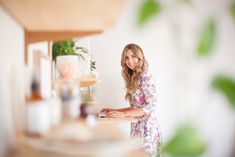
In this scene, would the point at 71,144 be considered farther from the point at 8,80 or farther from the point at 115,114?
the point at 115,114

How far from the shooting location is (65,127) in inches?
29.6

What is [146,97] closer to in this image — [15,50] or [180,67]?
[15,50]

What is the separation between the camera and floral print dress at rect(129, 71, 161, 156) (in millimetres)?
2068

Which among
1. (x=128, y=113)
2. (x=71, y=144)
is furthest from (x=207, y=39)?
(x=128, y=113)

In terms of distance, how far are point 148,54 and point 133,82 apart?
58cm

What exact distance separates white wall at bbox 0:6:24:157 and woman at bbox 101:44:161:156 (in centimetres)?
118

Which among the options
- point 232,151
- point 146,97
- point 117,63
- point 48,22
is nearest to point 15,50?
point 48,22

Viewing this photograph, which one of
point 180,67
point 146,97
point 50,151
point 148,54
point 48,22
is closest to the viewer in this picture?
point 180,67

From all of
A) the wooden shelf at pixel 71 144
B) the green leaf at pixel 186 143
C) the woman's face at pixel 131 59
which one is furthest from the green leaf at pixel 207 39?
the woman's face at pixel 131 59

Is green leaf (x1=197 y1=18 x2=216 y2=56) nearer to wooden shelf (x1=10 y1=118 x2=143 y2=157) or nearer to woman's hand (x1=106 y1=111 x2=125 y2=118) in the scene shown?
wooden shelf (x1=10 y1=118 x2=143 y2=157)

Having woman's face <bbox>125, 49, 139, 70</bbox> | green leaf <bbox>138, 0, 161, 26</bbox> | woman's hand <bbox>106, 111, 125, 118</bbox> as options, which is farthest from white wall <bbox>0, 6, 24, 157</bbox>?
woman's face <bbox>125, 49, 139, 70</bbox>

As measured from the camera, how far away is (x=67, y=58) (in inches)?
70.3

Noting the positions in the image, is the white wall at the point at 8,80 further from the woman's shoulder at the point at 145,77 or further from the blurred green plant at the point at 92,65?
the blurred green plant at the point at 92,65

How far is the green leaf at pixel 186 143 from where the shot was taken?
448 mm
